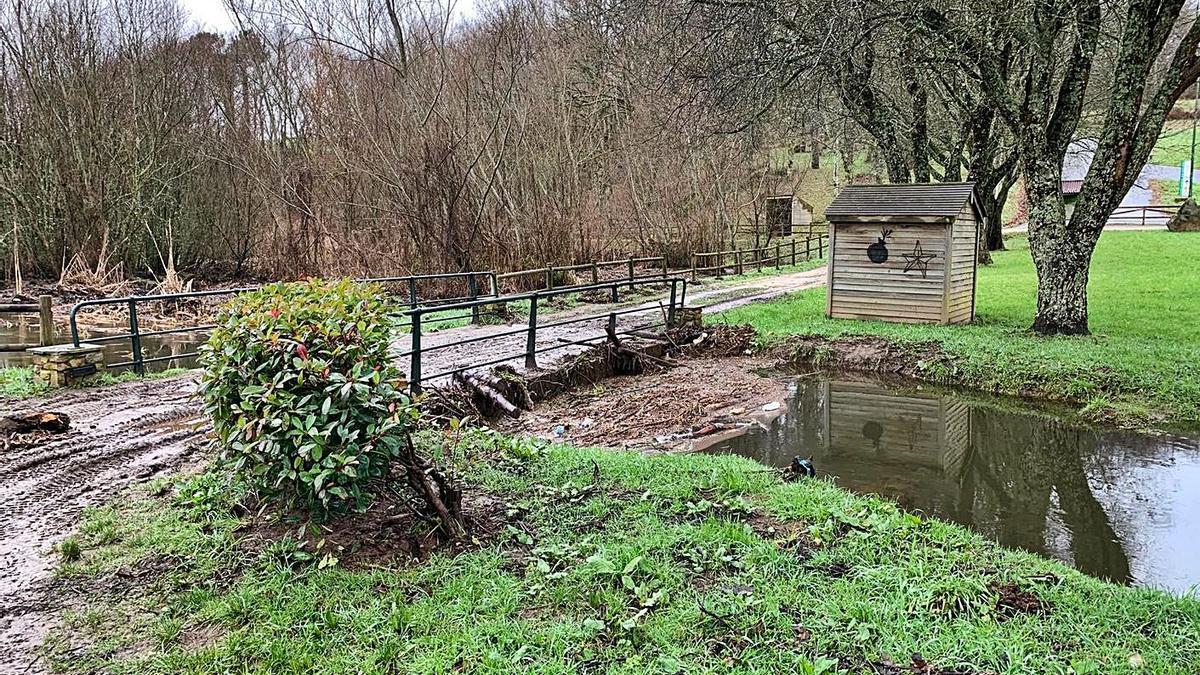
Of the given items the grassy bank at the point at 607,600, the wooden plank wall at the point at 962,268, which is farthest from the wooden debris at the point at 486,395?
the wooden plank wall at the point at 962,268

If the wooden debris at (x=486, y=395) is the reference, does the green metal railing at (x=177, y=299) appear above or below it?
above

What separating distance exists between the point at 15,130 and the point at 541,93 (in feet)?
47.5

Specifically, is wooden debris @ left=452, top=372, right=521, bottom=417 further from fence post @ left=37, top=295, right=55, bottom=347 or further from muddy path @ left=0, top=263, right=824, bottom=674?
fence post @ left=37, top=295, right=55, bottom=347

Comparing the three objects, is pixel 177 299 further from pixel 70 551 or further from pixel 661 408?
pixel 70 551

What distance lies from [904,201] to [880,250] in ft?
2.87

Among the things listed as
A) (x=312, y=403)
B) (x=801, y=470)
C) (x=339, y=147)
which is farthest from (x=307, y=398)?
(x=339, y=147)

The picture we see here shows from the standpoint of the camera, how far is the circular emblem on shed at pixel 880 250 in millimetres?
12398

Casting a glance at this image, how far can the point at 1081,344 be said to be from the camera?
395 inches

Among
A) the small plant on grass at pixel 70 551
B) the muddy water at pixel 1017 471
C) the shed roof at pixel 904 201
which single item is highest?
the shed roof at pixel 904 201

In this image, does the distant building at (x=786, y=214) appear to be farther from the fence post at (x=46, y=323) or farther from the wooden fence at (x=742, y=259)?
the fence post at (x=46, y=323)

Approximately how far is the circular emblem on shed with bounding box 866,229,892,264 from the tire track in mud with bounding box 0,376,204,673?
1020 centimetres

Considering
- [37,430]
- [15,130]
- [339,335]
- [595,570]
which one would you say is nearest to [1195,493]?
[595,570]

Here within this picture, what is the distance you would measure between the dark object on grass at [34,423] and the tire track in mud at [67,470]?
0.12 metres

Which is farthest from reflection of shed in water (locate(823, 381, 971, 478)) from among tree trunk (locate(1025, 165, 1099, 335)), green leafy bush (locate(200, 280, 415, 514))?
green leafy bush (locate(200, 280, 415, 514))
